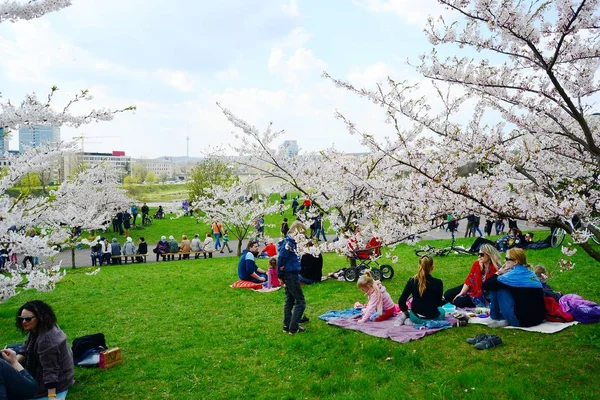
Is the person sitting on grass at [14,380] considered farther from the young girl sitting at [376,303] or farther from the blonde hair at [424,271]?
the blonde hair at [424,271]

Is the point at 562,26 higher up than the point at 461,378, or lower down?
higher up

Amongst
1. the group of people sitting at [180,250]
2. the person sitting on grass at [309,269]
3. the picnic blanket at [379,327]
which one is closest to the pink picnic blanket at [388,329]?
the picnic blanket at [379,327]

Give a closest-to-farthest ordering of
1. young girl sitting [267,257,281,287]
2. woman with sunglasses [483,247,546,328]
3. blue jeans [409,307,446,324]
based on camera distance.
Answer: woman with sunglasses [483,247,546,328]
blue jeans [409,307,446,324]
young girl sitting [267,257,281,287]

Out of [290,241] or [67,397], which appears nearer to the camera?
[67,397]

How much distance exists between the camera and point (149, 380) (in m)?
5.36

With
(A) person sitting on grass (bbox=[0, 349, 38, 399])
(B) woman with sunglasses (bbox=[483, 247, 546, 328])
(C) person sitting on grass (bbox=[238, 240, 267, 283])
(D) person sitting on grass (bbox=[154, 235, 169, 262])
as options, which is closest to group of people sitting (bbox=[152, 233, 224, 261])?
(D) person sitting on grass (bbox=[154, 235, 169, 262])

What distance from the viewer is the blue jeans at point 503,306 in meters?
6.22

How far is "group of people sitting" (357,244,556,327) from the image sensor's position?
6121 mm

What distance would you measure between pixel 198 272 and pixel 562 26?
11.6m

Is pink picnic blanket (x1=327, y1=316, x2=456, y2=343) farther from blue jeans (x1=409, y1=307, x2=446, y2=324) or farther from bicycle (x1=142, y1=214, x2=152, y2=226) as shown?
bicycle (x1=142, y1=214, x2=152, y2=226)

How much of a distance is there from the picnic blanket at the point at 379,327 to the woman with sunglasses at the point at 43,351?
3.79 metres

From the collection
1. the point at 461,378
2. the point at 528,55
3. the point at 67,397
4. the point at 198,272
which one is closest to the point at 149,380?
the point at 67,397

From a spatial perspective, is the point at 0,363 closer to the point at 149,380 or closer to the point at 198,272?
the point at 149,380

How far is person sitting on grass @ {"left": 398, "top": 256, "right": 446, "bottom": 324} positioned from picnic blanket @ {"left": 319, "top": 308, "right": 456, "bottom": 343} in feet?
0.63
